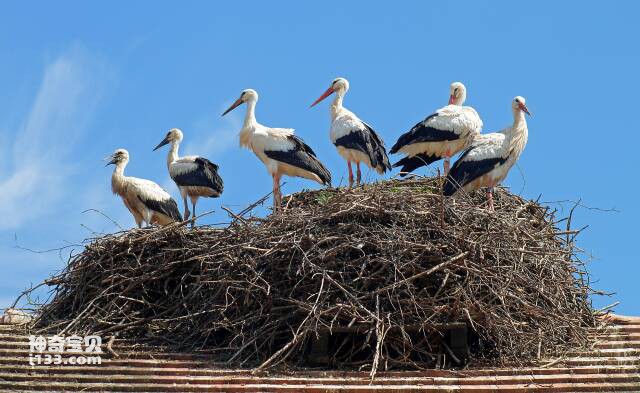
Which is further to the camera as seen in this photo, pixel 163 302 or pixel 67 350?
pixel 163 302

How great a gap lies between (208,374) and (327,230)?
4.68ft

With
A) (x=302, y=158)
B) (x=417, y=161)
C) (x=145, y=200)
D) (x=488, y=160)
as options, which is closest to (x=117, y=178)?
(x=145, y=200)

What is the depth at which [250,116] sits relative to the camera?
1298cm

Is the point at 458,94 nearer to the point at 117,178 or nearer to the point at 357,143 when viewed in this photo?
the point at 357,143

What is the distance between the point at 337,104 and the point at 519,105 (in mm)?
2341

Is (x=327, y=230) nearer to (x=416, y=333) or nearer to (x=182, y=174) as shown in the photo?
(x=416, y=333)

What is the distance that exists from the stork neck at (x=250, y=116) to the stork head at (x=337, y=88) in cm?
76

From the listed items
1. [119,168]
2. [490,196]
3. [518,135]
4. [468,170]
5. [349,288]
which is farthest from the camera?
[119,168]

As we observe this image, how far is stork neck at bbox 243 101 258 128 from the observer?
41.9 ft

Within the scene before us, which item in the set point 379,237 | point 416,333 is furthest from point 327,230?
point 416,333

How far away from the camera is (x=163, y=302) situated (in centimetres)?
923

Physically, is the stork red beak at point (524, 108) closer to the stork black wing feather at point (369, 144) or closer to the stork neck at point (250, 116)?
the stork black wing feather at point (369, 144)

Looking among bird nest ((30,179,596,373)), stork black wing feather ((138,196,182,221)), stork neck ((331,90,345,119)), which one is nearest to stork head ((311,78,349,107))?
stork neck ((331,90,345,119))

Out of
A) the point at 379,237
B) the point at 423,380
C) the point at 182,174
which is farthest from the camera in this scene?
the point at 182,174
